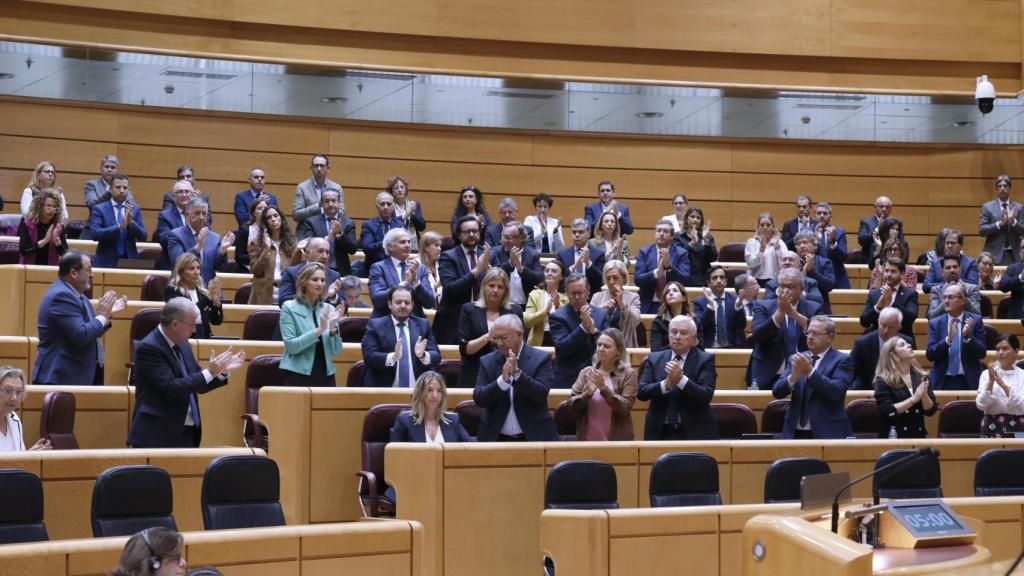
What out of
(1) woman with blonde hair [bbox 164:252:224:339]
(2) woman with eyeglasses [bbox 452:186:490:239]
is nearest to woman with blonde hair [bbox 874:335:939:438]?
(1) woman with blonde hair [bbox 164:252:224:339]

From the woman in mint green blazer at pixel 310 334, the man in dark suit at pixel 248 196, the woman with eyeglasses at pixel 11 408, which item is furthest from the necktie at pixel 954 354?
the woman with eyeglasses at pixel 11 408

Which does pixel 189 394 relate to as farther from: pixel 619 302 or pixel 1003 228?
pixel 1003 228

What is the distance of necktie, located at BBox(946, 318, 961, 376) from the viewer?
8.04 m

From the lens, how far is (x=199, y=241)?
27.1ft

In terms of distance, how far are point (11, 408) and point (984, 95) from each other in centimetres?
979

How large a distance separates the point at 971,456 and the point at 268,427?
11.5 feet

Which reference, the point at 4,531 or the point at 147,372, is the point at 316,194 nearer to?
the point at 147,372

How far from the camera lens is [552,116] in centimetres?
1221

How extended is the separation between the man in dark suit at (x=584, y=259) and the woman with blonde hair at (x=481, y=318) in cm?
192

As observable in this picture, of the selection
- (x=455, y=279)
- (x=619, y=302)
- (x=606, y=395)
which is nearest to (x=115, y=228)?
(x=455, y=279)

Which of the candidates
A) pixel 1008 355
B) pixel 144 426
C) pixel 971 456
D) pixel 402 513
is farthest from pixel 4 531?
pixel 1008 355

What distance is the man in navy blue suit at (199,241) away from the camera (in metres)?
8.30

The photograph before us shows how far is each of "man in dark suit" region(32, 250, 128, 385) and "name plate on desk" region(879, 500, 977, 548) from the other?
3.89 meters

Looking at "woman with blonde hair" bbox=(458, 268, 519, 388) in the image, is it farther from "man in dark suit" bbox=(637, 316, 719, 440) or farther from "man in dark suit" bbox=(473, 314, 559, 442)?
"man in dark suit" bbox=(637, 316, 719, 440)
